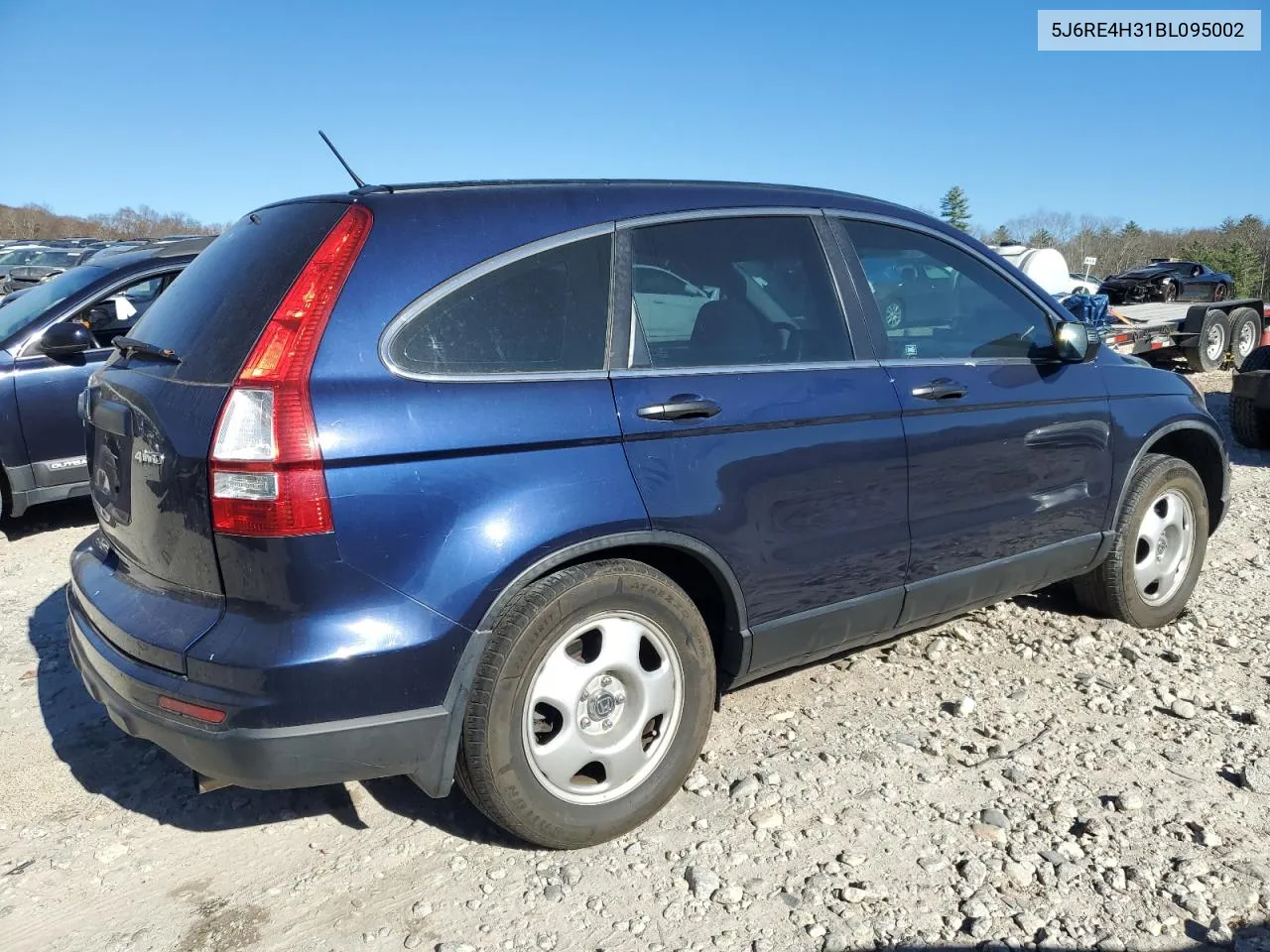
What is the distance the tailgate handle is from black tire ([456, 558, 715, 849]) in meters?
1.12

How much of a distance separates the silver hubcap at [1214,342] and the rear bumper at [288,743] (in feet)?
41.8

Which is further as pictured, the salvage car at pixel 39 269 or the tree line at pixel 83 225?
the tree line at pixel 83 225

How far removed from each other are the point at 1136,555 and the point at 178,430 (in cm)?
377

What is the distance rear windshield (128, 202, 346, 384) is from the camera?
96.5 inches

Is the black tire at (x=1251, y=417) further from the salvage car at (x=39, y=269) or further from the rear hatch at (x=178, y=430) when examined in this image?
the salvage car at (x=39, y=269)

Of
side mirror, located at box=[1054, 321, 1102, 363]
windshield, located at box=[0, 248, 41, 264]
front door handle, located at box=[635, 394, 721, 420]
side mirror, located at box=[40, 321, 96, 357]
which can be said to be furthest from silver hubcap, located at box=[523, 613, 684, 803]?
windshield, located at box=[0, 248, 41, 264]

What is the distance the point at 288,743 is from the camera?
2305mm

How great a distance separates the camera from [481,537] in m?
2.43

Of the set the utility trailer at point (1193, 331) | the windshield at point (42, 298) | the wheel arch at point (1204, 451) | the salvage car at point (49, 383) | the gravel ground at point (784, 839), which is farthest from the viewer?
the utility trailer at point (1193, 331)

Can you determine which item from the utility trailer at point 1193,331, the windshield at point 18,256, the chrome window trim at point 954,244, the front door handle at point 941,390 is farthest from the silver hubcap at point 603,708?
the windshield at point 18,256

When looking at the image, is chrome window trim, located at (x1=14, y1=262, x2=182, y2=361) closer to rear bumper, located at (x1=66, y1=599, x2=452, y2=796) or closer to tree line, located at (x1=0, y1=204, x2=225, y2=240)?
rear bumper, located at (x1=66, y1=599, x2=452, y2=796)

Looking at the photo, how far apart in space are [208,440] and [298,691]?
23.8 inches

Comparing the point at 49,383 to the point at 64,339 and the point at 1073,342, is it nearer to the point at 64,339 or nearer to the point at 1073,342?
the point at 64,339

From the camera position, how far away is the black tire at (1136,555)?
13.7 feet
